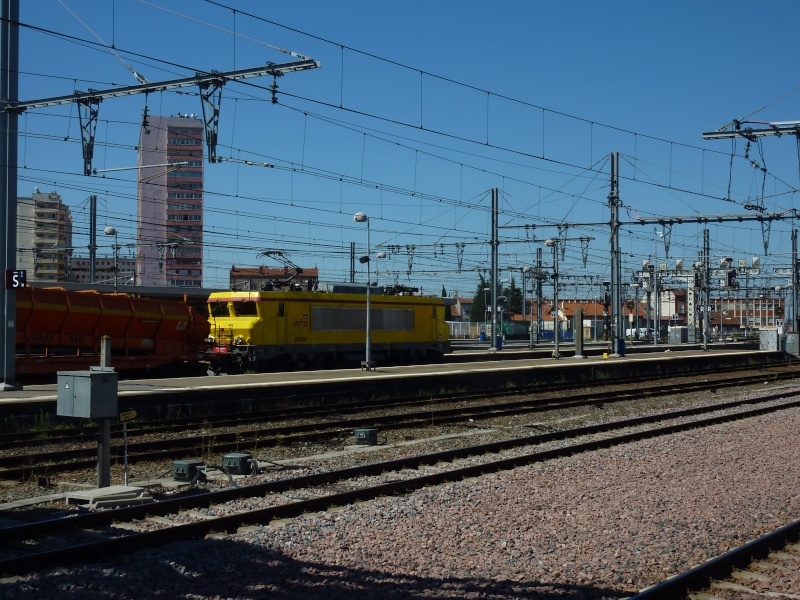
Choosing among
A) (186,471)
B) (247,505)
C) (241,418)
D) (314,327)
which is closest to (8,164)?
(241,418)

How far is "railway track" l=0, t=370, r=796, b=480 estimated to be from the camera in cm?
1397

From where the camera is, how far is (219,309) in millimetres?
33469

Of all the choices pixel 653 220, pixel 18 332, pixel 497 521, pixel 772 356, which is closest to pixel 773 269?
pixel 772 356

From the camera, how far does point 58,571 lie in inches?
305

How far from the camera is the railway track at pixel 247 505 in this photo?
8469 millimetres

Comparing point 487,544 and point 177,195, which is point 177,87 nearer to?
point 487,544

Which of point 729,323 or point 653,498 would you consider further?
point 729,323

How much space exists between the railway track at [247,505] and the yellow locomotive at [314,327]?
678 inches

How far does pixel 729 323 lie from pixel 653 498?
489 ft

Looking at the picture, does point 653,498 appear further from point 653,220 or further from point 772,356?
point 772,356

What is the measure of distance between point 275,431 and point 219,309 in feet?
53.0

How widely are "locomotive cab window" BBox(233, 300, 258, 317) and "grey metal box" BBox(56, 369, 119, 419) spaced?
21347 millimetres

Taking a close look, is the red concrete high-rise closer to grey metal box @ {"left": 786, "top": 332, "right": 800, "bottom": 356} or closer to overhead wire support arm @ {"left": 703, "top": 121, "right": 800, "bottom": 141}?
grey metal box @ {"left": 786, "top": 332, "right": 800, "bottom": 356}

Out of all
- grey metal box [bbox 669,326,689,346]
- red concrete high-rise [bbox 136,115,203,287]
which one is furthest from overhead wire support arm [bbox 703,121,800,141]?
red concrete high-rise [bbox 136,115,203,287]
